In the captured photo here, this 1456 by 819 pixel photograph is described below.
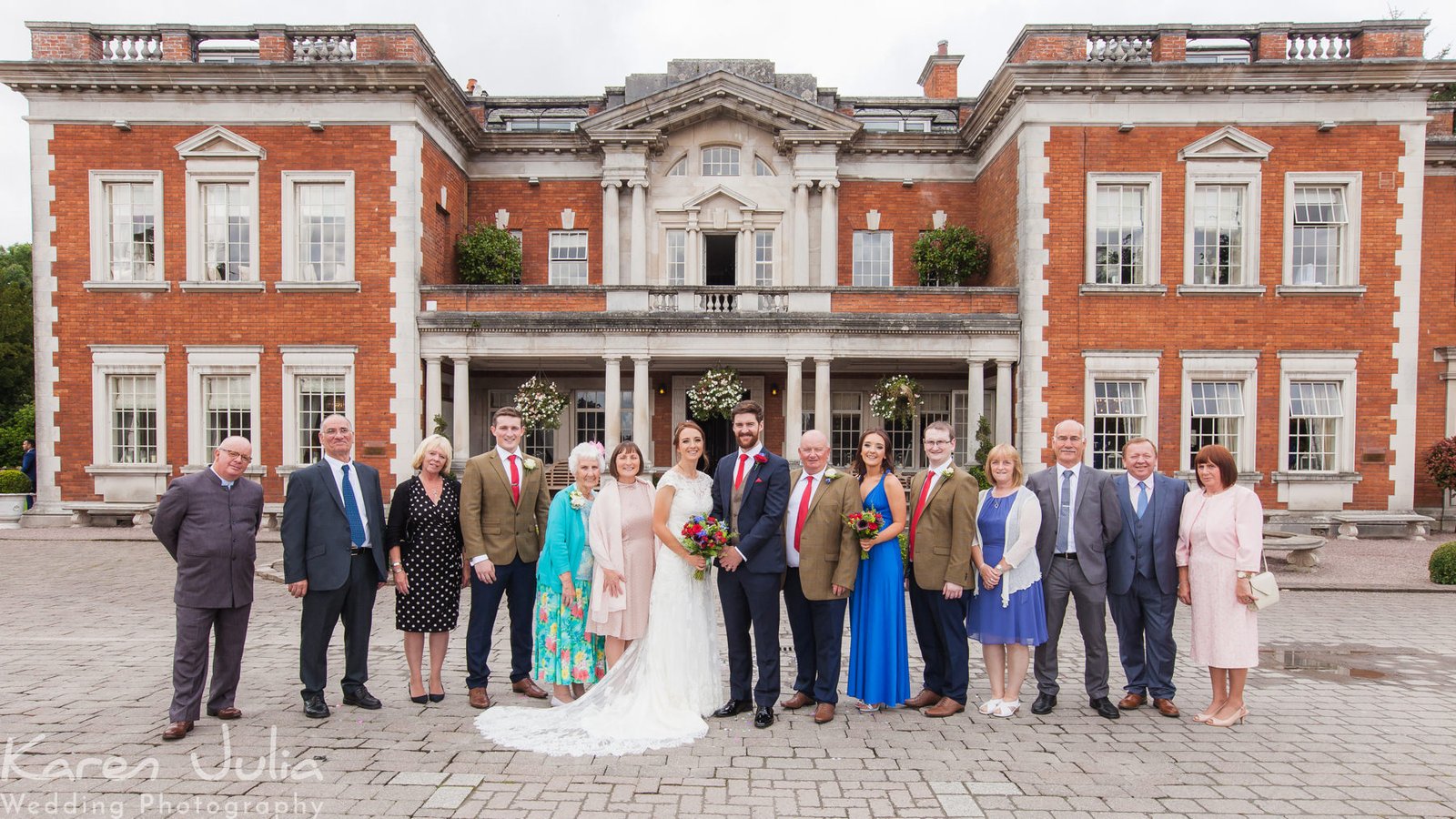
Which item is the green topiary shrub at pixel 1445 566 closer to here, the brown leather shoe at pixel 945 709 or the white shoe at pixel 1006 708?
the white shoe at pixel 1006 708

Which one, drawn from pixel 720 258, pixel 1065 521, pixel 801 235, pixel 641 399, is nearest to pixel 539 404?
pixel 641 399

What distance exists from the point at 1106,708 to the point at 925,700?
1240mm

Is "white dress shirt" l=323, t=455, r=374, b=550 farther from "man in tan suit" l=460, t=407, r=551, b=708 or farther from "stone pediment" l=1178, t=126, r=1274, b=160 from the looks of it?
"stone pediment" l=1178, t=126, r=1274, b=160

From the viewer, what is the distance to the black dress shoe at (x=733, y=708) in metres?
5.80

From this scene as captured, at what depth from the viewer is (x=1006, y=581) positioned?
19.0 feet

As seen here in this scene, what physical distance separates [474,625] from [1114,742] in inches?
176

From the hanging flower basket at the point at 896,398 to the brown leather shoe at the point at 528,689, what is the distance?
1222cm

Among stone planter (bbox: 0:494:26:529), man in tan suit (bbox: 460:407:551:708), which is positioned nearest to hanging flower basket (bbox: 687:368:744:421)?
man in tan suit (bbox: 460:407:551:708)

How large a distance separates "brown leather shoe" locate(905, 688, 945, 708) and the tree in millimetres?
14424

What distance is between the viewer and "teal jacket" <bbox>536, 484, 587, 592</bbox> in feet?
19.3

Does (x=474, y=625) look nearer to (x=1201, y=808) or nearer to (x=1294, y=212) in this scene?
(x=1201, y=808)

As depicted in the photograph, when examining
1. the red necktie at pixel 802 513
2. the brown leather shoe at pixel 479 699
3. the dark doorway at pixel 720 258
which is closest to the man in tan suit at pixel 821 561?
the red necktie at pixel 802 513

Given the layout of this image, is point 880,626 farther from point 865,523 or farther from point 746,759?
point 746,759

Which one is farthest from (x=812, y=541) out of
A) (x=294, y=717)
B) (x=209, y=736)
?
(x=209, y=736)
